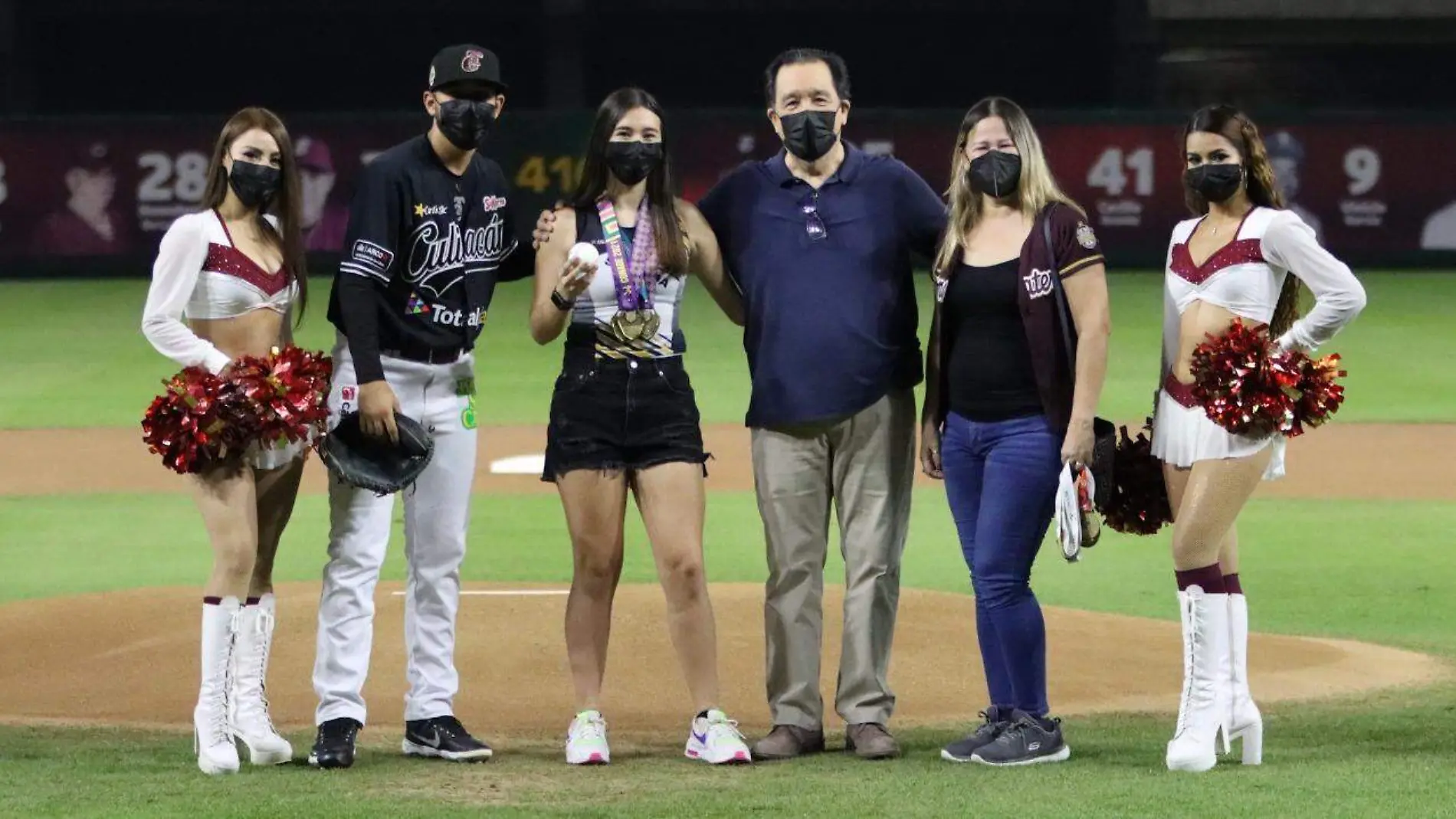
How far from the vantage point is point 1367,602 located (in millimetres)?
10023

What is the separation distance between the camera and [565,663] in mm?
8688

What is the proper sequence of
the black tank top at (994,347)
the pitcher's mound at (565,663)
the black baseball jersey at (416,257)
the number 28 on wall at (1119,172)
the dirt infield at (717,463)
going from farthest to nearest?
the number 28 on wall at (1119,172) → the dirt infield at (717,463) → the pitcher's mound at (565,663) → the black baseball jersey at (416,257) → the black tank top at (994,347)

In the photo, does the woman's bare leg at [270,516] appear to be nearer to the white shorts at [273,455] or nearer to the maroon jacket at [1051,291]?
the white shorts at [273,455]

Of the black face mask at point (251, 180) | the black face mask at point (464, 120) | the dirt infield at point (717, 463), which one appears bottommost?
the dirt infield at point (717, 463)

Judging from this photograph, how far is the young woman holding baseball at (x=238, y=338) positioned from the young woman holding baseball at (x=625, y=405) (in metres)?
0.82

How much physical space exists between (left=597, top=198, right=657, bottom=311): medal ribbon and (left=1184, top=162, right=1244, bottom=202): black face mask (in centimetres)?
164

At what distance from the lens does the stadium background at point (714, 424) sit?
639cm

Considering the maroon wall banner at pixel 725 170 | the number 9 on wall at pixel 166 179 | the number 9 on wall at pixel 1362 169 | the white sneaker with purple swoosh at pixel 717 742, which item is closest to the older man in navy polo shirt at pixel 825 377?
the white sneaker with purple swoosh at pixel 717 742

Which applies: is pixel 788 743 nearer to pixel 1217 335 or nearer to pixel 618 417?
pixel 618 417

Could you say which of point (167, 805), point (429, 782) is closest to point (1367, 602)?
point (429, 782)

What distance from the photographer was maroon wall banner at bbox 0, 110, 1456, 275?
24422 mm

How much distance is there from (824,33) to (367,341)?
2648 cm

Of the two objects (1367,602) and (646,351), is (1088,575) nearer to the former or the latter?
(1367,602)

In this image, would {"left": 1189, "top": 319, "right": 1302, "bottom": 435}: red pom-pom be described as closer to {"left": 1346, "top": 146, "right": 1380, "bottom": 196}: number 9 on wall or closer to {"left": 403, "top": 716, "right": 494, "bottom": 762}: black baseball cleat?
{"left": 403, "top": 716, "right": 494, "bottom": 762}: black baseball cleat
